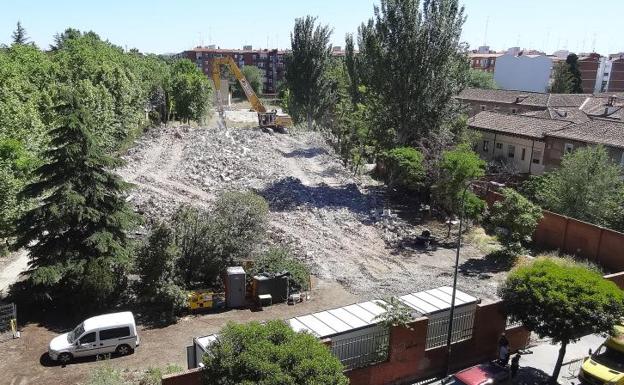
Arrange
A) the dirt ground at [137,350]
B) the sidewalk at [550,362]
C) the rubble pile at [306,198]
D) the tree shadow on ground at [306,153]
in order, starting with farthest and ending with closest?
the tree shadow on ground at [306,153] < the rubble pile at [306,198] < the sidewalk at [550,362] < the dirt ground at [137,350]

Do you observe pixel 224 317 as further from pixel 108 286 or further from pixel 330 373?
pixel 330 373

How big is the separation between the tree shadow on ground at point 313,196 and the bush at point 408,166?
2.83 m

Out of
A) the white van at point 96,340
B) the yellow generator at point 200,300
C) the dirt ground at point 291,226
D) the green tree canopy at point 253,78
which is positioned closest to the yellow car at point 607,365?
the dirt ground at point 291,226

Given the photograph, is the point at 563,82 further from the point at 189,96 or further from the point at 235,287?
the point at 235,287

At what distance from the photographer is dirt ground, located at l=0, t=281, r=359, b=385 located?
1563cm

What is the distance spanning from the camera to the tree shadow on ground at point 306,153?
46.8 m

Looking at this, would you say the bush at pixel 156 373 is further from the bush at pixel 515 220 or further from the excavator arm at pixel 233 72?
the excavator arm at pixel 233 72

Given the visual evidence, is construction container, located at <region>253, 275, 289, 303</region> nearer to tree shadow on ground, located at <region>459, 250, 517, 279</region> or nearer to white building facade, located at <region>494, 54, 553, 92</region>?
tree shadow on ground, located at <region>459, 250, 517, 279</region>

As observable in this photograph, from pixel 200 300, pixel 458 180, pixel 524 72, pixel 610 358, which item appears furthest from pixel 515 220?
pixel 524 72

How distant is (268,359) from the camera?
10.6 meters

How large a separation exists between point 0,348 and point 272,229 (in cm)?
1422

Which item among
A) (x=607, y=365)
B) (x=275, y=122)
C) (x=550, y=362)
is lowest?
(x=550, y=362)

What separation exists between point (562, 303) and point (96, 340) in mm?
14642

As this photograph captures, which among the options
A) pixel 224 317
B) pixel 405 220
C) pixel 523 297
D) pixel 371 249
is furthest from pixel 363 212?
pixel 523 297
